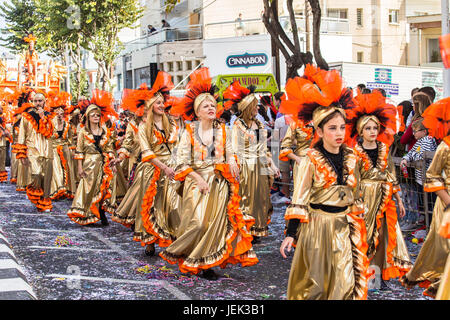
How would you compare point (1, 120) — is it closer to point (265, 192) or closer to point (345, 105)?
point (265, 192)

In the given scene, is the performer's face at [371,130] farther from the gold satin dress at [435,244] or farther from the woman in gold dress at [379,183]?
the gold satin dress at [435,244]

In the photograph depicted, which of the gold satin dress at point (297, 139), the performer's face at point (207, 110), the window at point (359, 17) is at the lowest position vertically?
the gold satin dress at point (297, 139)

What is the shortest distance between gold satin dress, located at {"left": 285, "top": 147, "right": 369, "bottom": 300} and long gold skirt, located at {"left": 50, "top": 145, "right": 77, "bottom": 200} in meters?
8.01

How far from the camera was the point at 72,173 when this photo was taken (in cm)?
1311

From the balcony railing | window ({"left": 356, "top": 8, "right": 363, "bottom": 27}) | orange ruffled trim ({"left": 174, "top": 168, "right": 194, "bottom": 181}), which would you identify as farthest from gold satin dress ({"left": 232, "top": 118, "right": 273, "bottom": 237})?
window ({"left": 356, "top": 8, "right": 363, "bottom": 27})

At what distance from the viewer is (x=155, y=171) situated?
8.23m

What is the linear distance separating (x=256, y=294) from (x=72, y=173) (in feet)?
25.1

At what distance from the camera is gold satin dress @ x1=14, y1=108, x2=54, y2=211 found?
11.9 metres

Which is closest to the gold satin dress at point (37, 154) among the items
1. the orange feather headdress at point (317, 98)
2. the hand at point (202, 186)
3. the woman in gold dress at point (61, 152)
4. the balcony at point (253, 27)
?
the woman in gold dress at point (61, 152)

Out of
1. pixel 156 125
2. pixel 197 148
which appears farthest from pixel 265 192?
pixel 197 148

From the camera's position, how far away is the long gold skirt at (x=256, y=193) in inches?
352

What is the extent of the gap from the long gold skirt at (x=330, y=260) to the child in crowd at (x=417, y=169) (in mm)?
3605

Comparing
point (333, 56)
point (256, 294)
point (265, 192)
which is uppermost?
point (333, 56)

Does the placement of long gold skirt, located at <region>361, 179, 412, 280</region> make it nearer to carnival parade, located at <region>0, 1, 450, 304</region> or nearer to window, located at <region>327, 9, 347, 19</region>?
carnival parade, located at <region>0, 1, 450, 304</region>
